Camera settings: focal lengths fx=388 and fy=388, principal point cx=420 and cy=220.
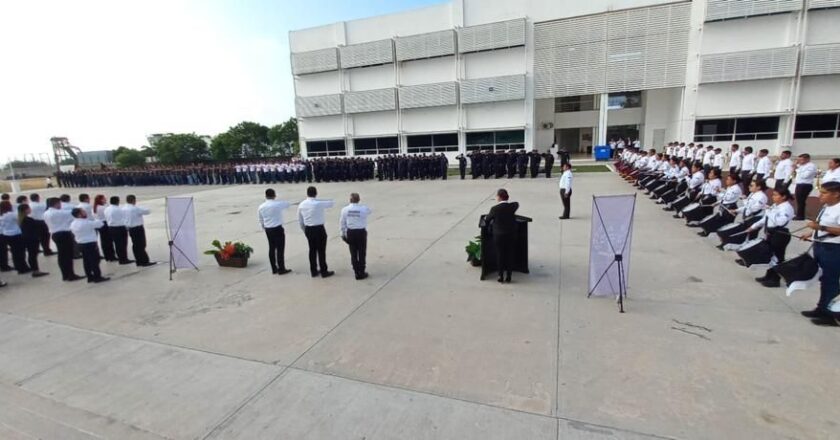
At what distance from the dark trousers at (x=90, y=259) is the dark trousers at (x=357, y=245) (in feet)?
16.1

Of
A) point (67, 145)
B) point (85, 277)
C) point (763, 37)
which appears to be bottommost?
point (85, 277)

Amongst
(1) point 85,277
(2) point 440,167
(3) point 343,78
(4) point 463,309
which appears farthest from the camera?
(3) point 343,78

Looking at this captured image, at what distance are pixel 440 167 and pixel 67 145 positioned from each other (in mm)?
54157

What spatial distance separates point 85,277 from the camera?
761 cm

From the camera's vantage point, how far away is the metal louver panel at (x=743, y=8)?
24.5 metres

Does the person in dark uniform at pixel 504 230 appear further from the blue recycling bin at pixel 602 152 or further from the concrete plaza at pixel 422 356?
the blue recycling bin at pixel 602 152

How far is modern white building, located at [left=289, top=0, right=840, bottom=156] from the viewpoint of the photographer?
82.9 ft

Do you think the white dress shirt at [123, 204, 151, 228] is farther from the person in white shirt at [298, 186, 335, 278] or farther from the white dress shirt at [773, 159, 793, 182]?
the white dress shirt at [773, 159, 793, 182]

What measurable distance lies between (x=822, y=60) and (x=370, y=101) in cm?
3158

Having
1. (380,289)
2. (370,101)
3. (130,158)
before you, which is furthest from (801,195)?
(130,158)

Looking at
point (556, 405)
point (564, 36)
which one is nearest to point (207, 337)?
point (556, 405)

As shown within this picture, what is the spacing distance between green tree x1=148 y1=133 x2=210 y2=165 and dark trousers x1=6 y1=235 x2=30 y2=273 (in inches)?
2502

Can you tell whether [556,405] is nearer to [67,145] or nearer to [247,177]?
[247,177]

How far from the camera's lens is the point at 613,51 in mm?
28422
